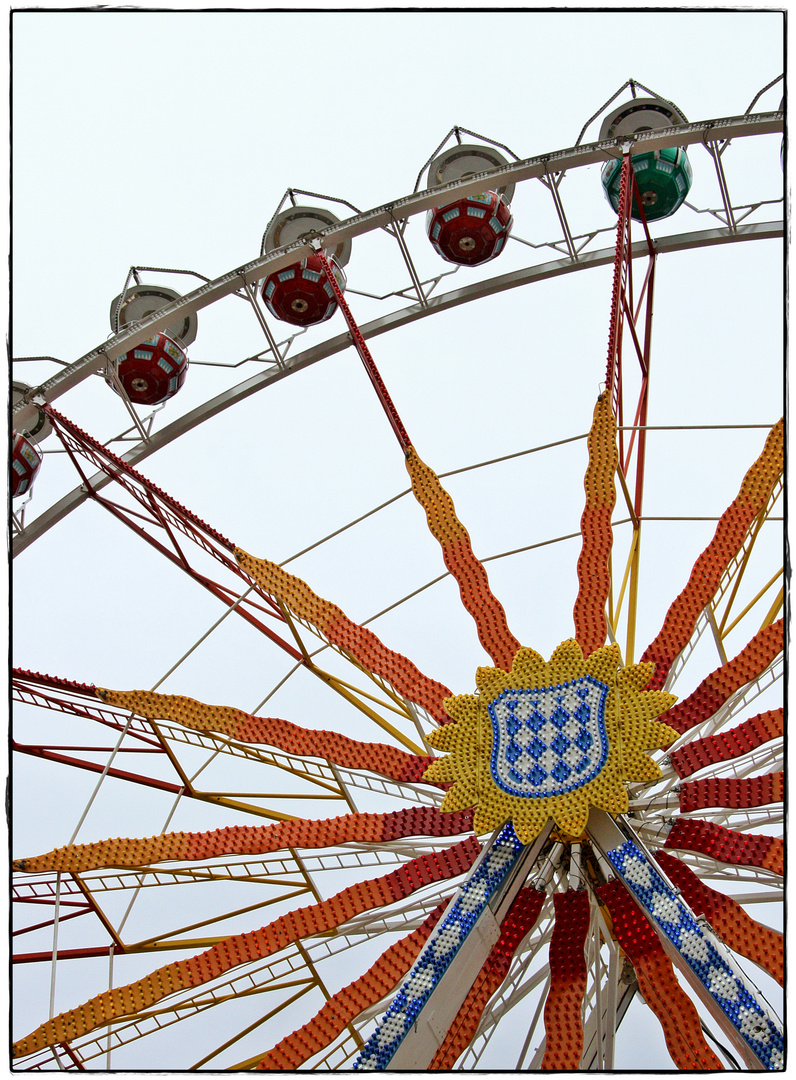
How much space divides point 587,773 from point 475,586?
6.11ft

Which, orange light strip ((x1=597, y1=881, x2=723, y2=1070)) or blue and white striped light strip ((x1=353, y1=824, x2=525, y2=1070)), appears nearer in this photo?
orange light strip ((x1=597, y1=881, x2=723, y2=1070))

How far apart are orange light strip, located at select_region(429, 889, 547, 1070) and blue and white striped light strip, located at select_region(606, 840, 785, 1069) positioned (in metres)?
0.74

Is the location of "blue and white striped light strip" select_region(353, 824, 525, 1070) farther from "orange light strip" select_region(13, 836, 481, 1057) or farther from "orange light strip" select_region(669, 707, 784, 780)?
"orange light strip" select_region(669, 707, 784, 780)

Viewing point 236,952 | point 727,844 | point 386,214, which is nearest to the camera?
point 727,844

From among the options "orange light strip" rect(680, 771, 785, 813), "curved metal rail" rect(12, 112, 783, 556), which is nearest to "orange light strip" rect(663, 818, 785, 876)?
"orange light strip" rect(680, 771, 785, 813)

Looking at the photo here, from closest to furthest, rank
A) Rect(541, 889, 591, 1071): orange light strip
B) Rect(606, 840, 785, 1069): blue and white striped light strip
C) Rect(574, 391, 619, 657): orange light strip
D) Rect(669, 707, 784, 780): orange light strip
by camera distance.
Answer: Rect(606, 840, 785, 1069): blue and white striped light strip → Rect(541, 889, 591, 1071): orange light strip → Rect(669, 707, 784, 780): orange light strip → Rect(574, 391, 619, 657): orange light strip

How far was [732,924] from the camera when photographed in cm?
807

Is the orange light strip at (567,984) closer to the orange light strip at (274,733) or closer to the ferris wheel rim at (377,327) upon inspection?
A: the orange light strip at (274,733)

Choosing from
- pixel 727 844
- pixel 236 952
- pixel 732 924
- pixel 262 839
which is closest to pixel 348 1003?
pixel 236 952

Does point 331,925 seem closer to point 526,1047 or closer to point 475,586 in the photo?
point 475,586

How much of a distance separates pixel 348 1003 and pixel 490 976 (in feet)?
3.12

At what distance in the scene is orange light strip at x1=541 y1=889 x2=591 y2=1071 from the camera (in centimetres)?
802

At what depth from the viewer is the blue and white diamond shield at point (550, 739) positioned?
871 cm

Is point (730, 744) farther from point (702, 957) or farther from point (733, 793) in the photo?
point (702, 957)
